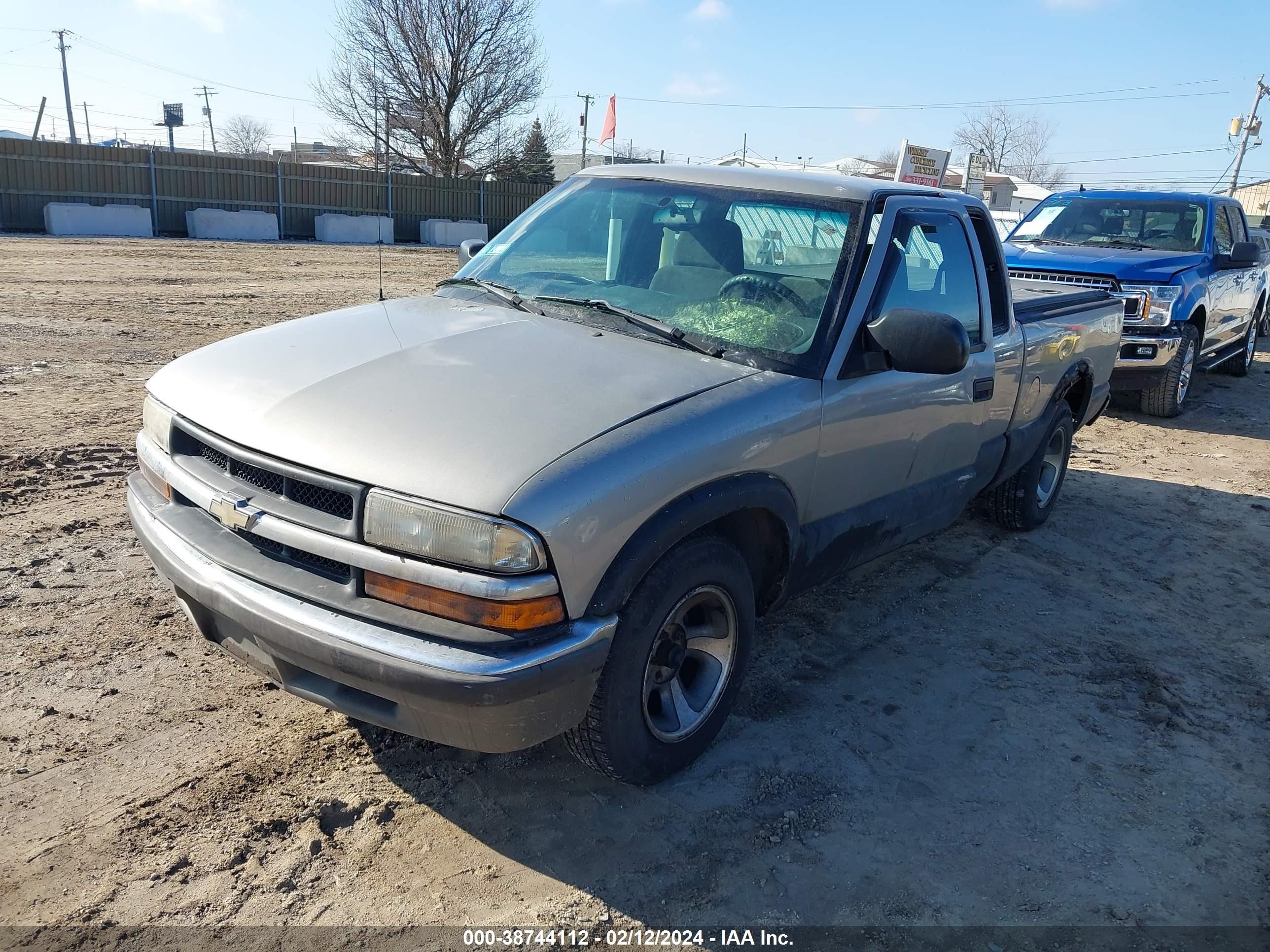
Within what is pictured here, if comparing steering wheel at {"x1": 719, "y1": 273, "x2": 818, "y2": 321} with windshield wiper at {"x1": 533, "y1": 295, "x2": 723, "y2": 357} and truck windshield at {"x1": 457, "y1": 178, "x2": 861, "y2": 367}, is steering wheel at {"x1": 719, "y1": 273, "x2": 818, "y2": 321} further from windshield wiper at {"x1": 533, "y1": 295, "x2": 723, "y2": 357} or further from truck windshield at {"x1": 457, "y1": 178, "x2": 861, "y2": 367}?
windshield wiper at {"x1": 533, "y1": 295, "x2": 723, "y2": 357}

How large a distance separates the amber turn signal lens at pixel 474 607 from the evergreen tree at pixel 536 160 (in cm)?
3946

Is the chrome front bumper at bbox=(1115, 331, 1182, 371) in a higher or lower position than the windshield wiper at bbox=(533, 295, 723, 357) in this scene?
lower

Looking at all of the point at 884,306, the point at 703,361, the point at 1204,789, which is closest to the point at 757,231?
the point at 884,306

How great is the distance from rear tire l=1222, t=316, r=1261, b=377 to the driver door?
973cm

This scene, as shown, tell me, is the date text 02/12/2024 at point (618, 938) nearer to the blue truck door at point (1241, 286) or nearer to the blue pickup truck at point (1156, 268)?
the blue pickup truck at point (1156, 268)

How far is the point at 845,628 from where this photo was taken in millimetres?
4520

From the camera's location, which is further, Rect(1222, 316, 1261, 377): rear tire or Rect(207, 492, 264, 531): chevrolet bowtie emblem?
Rect(1222, 316, 1261, 377): rear tire

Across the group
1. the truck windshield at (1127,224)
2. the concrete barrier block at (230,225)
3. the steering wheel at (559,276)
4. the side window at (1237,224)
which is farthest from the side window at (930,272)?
the concrete barrier block at (230,225)

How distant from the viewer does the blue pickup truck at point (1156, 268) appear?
361 inches

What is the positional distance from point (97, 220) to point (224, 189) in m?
4.09

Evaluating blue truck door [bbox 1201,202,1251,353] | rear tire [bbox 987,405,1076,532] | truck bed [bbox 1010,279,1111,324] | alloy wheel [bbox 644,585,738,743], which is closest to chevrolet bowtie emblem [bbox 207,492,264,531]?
alloy wheel [bbox 644,585,738,743]

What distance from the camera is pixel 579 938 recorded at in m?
2.56

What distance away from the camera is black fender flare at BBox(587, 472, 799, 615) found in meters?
2.63

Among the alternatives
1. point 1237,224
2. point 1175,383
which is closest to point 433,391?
point 1175,383
